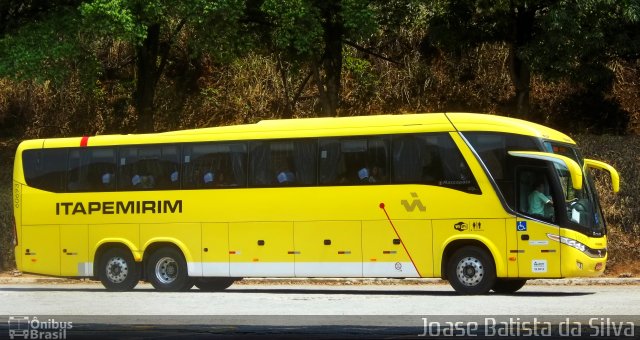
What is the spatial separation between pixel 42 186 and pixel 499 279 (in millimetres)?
10403

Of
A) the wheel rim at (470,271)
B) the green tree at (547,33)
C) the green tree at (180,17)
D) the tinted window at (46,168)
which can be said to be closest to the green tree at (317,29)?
the green tree at (180,17)

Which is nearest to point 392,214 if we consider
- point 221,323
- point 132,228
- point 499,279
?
point 499,279

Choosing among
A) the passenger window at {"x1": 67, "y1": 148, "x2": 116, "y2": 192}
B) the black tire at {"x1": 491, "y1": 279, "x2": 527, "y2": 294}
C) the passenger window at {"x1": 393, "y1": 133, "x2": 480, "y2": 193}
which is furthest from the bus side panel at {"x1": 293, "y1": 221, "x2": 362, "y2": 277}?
the passenger window at {"x1": 67, "y1": 148, "x2": 116, "y2": 192}

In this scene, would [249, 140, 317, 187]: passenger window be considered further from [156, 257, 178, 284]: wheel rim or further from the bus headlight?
the bus headlight

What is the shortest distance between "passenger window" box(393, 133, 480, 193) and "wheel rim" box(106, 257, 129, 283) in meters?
6.50

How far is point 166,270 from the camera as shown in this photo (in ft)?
85.1

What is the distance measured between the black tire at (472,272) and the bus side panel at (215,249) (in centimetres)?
495

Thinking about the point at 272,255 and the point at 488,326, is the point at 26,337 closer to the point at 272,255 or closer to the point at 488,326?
the point at 488,326

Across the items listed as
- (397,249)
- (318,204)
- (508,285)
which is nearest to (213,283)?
(318,204)

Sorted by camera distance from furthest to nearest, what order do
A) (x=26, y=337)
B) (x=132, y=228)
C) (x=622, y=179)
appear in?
(x=622, y=179) → (x=132, y=228) → (x=26, y=337)

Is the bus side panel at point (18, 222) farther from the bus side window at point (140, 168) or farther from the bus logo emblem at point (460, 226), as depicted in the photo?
the bus logo emblem at point (460, 226)

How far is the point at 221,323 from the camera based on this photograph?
16.6 m

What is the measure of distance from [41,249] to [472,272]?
991cm

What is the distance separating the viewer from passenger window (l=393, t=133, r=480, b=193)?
76.1 ft
